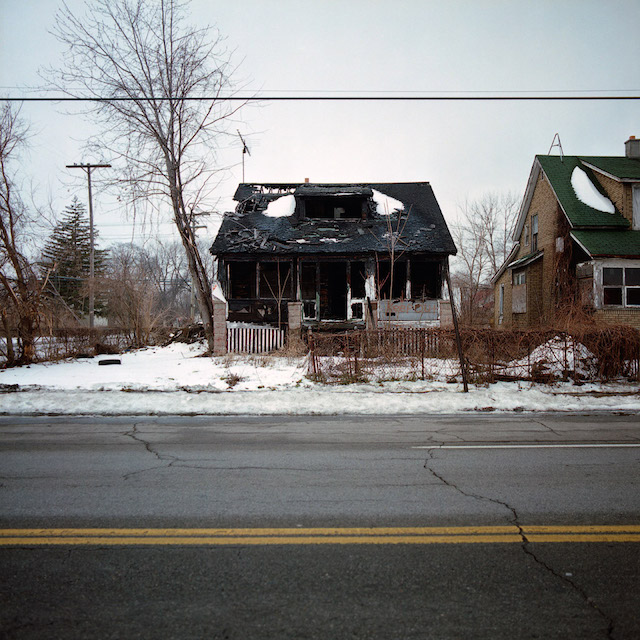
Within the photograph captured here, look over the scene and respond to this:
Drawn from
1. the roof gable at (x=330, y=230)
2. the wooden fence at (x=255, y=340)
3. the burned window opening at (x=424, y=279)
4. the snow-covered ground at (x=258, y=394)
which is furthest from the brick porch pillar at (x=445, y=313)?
the snow-covered ground at (x=258, y=394)

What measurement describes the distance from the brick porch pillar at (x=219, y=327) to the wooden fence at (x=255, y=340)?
0.77 feet

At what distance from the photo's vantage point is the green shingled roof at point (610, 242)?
1778 cm

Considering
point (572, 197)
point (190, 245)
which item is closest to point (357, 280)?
point (190, 245)

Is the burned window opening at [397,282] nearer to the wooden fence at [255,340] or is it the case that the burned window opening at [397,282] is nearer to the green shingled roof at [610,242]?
the wooden fence at [255,340]

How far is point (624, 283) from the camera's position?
1805 cm

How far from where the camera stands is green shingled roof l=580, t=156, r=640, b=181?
63.5ft

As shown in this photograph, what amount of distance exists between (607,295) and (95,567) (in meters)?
20.4

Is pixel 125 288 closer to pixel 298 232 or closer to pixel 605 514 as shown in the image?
pixel 298 232

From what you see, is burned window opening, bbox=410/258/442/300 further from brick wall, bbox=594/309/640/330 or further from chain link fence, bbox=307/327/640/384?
chain link fence, bbox=307/327/640/384

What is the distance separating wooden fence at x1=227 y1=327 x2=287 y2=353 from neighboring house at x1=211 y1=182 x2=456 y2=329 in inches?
38.4

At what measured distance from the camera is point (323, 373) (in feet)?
37.9

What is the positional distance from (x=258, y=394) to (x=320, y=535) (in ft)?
22.8

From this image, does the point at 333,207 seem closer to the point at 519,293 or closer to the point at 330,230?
the point at 330,230

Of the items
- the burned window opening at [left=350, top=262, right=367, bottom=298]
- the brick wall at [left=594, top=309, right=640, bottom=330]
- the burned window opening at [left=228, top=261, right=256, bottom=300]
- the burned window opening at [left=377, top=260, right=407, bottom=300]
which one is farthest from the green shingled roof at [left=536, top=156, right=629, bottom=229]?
the burned window opening at [left=228, top=261, right=256, bottom=300]
